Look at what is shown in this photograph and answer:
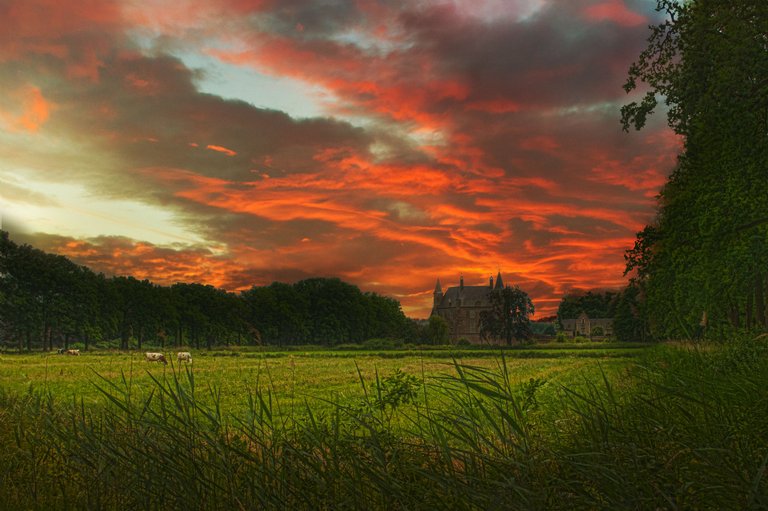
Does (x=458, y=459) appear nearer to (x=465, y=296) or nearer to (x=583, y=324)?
(x=465, y=296)

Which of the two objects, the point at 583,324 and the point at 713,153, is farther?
the point at 583,324

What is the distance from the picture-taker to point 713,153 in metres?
23.9

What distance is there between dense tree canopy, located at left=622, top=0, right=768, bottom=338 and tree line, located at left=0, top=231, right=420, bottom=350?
3833cm

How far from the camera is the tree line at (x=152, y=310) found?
8288 cm

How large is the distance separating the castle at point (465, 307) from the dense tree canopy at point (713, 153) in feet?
449

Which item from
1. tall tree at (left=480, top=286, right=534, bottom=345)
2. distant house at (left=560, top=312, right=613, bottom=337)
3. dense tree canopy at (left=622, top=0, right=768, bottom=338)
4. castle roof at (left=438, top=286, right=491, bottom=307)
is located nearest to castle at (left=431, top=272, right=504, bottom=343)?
castle roof at (left=438, top=286, right=491, bottom=307)

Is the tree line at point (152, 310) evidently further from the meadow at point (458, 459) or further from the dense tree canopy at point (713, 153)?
the meadow at point (458, 459)

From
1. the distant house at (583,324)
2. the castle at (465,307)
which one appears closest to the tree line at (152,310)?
the castle at (465,307)

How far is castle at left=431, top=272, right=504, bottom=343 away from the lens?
163 m

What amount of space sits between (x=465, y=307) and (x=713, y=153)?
14407 cm

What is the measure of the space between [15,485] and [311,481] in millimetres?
4360

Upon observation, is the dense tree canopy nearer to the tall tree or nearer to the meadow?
the meadow

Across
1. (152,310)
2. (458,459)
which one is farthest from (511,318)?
(458,459)

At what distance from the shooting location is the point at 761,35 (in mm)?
19547
